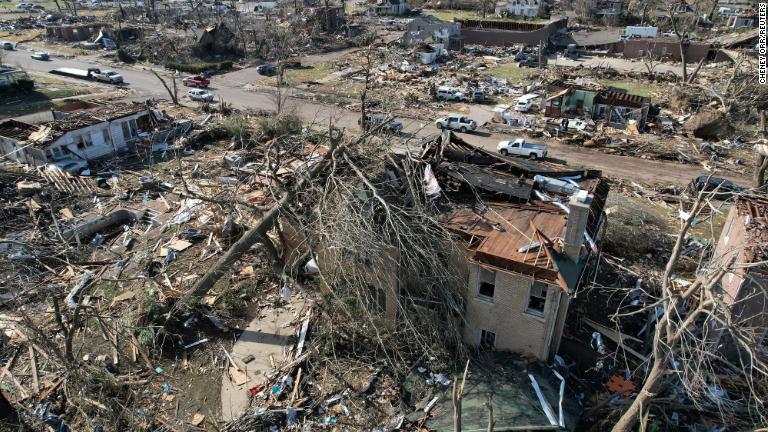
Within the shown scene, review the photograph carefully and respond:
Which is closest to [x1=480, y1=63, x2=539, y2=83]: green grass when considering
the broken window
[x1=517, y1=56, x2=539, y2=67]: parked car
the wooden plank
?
[x1=517, y1=56, x2=539, y2=67]: parked car

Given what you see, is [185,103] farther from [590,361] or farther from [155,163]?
[590,361]

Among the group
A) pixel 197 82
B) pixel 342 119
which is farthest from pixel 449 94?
pixel 197 82

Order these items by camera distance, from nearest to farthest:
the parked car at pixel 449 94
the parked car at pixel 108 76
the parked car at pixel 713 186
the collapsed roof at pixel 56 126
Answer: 1. the parked car at pixel 713 186
2. the collapsed roof at pixel 56 126
3. the parked car at pixel 449 94
4. the parked car at pixel 108 76

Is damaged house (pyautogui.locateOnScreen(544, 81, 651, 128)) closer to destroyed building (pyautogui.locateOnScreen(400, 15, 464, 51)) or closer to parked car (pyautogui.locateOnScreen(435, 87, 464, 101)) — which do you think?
parked car (pyautogui.locateOnScreen(435, 87, 464, 101))

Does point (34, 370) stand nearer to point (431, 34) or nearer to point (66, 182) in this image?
point (66, 182)

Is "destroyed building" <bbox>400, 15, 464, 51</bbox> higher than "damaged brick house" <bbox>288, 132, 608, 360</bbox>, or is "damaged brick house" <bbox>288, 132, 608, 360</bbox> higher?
"destroyed building" <bbox>400, 15, 464, 51</bbox>

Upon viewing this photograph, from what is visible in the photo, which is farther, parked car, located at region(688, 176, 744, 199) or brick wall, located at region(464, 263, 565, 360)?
parked car, located at region(688, 176, 744, 199)

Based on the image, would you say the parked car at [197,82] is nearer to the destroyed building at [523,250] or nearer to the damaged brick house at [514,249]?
the damaged brick house at [514,249]

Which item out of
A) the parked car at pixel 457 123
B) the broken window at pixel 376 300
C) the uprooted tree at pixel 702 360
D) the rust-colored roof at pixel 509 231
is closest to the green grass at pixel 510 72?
the parked car at pixel 457 123
